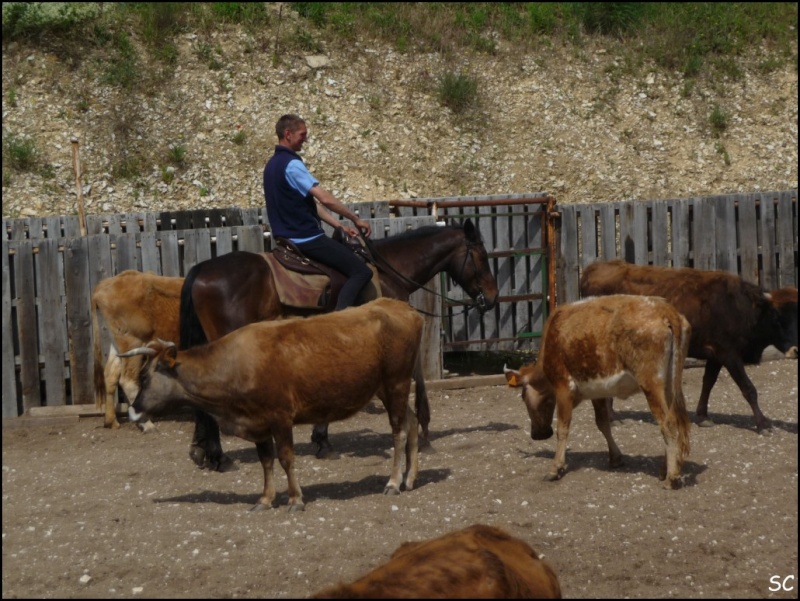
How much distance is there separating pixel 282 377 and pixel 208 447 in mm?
1988

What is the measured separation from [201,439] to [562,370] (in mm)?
3604

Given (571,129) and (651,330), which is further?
(571,129)

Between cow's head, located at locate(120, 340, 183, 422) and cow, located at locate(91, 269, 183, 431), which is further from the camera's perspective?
cow, located at locate(91, 269, 183, 431)

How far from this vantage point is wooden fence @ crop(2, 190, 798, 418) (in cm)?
1386

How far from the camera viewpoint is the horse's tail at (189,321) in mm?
11219

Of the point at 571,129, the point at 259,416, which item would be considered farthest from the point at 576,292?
the point at 571,129

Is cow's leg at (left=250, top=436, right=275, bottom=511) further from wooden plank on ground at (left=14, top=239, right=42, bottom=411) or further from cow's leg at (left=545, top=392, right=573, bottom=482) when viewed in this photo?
wooden plank on ground at (left=14, top=239, right=42, bottom=411)

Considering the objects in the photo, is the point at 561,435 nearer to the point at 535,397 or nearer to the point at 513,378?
the point at 535,397

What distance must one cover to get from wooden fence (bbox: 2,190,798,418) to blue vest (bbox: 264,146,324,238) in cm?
309

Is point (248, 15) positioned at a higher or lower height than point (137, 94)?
higher

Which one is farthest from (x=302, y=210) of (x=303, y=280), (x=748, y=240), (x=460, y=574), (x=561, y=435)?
(x=748, y=240)

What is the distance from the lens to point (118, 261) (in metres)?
14.0

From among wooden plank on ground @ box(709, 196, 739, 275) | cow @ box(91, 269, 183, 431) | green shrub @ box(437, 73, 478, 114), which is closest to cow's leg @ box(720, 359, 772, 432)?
wooden plank on ground @ box(709, 196, 739, 275)

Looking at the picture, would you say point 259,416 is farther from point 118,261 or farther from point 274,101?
point 274,101
